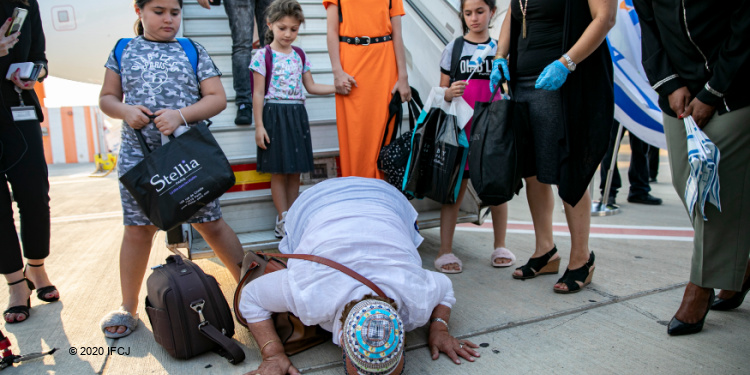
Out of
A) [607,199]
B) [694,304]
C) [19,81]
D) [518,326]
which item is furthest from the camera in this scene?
[607,199]

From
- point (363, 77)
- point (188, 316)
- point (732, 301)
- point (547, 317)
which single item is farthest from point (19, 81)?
point (732, 301)

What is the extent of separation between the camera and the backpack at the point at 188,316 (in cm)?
201

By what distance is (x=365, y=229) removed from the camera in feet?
6.28

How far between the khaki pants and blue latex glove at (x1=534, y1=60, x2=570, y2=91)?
661mm

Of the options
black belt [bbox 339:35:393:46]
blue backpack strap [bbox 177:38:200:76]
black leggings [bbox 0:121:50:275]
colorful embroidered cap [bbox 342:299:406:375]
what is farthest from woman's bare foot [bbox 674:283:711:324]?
black leggings [bbox 0:121:50:275]

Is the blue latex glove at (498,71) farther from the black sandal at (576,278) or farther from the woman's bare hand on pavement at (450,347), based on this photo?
the woman's bare hand on pavement at (450,347)

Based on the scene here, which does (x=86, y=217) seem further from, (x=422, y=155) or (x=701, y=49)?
(x=701, y=49)

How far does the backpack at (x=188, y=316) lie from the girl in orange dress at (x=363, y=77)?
1550mm

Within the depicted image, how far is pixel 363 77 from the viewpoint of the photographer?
11.1 feet

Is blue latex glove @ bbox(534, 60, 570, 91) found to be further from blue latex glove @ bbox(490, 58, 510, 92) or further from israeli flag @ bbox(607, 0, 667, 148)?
israeli flag @ bbox(607, 0, 667, 148)

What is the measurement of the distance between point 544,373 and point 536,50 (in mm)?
1745

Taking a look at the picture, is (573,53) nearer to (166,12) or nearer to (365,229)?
(365,229)

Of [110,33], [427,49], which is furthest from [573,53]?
[110,33]

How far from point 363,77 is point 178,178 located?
5.59 feet
